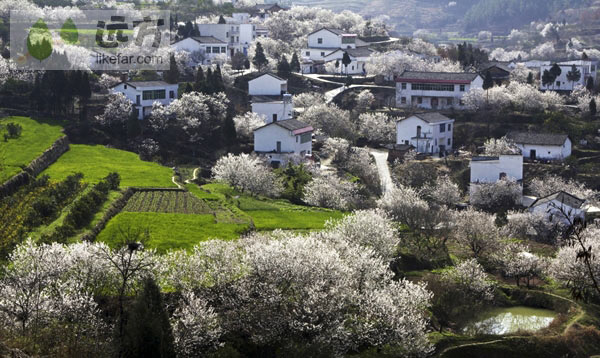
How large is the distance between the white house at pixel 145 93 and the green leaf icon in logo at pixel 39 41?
23.4ft

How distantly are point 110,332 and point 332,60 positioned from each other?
65.6 meters

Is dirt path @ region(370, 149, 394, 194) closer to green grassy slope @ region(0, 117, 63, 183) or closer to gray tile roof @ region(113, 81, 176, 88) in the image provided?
gray tile roof @ region(113, 81, 176, 88)

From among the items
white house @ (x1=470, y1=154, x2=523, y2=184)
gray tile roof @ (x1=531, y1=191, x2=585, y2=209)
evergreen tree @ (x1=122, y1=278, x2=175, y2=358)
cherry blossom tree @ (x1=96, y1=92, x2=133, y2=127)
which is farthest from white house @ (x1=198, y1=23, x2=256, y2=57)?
evergreen tree @ (x1=122, y1=278, x2=175, y2=358)

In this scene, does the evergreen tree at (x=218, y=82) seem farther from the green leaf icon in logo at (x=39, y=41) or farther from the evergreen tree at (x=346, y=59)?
the evergreen tree at (x=346, y=59)

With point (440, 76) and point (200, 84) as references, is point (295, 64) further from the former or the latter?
point (200, 84)

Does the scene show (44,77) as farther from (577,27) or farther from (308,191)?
(577,27)

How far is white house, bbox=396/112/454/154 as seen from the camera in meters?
72.0

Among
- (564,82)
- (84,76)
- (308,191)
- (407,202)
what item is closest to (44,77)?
(84,76)

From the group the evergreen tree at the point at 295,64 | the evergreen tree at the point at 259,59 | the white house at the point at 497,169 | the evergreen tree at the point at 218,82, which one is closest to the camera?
the white house at the point at 497,169

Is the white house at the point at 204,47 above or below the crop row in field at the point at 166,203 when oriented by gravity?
above

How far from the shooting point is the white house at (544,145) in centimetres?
6838

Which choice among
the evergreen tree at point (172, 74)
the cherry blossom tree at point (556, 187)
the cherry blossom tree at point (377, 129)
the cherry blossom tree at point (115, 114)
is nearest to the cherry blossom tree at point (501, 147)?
the cherry blossom tree at point (556, 187)

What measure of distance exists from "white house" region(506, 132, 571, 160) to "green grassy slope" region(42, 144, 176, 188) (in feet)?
89.5

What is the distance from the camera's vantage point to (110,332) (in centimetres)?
3142
